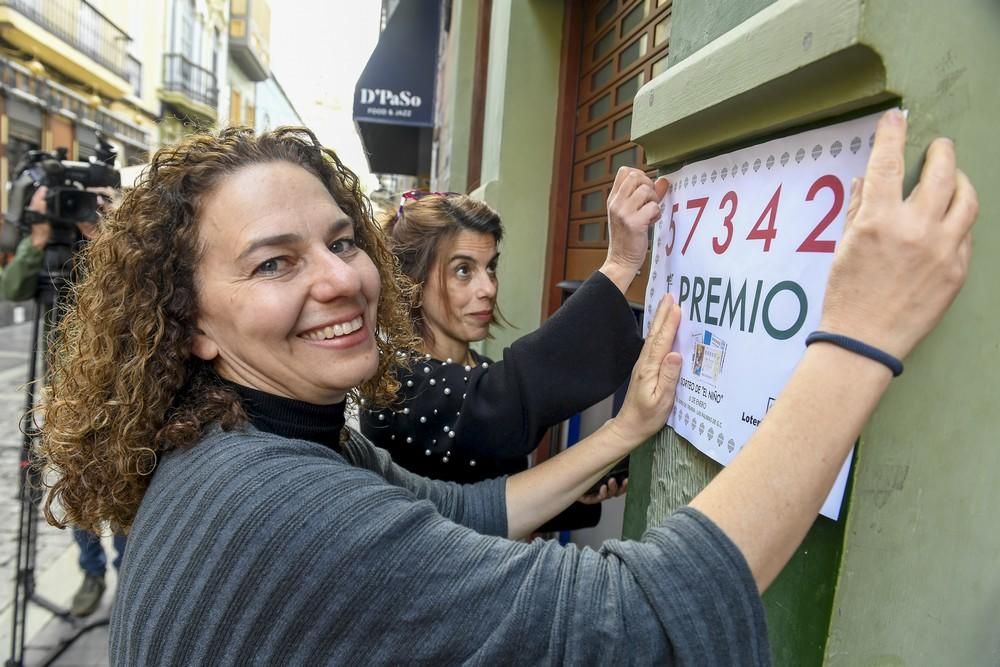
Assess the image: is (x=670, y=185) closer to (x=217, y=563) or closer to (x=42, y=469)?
(x=217, y=563)

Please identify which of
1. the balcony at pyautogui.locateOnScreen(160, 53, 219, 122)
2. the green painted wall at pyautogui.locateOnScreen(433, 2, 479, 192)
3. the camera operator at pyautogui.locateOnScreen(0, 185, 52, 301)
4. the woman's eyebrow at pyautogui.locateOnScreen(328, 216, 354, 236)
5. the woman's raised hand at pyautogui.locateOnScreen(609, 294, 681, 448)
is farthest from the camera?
the balcony at pyautogui.locateOnScreen(160, 53, 219, 122)

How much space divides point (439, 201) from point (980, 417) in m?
1.68

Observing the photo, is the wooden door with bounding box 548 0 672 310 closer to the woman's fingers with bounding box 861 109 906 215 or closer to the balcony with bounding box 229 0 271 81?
the woman's fingers with bounding box 861 109 906 215

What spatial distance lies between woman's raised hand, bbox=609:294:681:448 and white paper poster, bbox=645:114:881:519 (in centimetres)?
2

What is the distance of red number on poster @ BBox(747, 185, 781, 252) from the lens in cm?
104

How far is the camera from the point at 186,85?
24156 mm

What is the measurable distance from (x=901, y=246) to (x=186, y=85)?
27.3 metres

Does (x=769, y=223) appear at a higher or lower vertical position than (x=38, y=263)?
higher

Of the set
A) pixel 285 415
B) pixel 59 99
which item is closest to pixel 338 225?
pixel 285 415

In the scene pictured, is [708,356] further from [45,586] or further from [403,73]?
[403,73]

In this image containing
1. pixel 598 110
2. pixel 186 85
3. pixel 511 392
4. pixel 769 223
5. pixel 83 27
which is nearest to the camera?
pixel 769 223

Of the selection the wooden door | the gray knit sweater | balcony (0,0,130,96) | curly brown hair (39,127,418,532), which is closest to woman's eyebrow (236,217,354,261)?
curly brown hair (39,127,418,532)

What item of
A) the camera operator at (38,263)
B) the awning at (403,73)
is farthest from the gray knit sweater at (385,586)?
the awning at (403,73)

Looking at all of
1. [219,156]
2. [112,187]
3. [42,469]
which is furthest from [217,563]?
[112,187]
